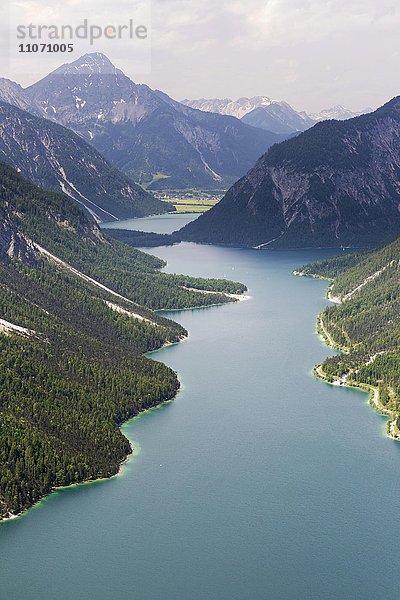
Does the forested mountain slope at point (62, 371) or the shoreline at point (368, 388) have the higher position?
the forested mountain slope at point (62, 371)

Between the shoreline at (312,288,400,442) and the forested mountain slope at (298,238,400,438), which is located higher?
the forested mountain slope at (298,238,400,438)

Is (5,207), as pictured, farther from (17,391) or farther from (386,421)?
(386,421)

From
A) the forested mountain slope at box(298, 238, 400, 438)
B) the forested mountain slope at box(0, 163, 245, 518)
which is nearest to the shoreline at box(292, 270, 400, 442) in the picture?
the forested mountain slope at box(298, 238, 400, 438)

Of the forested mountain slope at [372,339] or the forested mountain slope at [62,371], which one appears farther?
the forested mountain slope at [372,339]

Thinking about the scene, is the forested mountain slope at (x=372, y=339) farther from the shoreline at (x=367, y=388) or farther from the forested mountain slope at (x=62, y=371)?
the forested mountain slope at (x=62, y=371)

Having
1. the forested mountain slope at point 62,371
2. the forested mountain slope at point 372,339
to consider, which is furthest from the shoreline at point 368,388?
the forested mountain slope at point 62,371

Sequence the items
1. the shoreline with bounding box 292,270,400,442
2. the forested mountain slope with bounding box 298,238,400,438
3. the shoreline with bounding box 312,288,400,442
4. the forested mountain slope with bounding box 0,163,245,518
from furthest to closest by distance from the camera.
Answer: the forested mountain slope with bounding box 298,238,400,438
the shoreline with bounding box 312,288,400,442
the shoreline with bounding box 292,270,400,442
the forested mountain slope with bounding box 0,163,245,518

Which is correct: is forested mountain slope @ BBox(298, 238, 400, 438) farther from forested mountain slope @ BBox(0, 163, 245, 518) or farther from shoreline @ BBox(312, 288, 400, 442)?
forested mountain slope @ BBox(0, 163, 245, 518)
